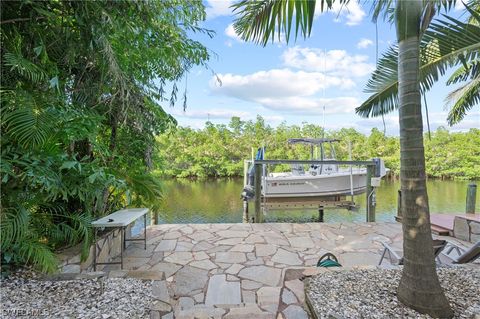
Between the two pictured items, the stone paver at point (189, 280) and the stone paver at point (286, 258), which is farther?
the stone paver at point (286, 258)

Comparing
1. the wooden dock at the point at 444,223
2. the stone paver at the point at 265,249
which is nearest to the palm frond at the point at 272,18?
the stone paver at the point at 265,249

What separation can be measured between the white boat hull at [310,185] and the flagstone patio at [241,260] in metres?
3.05

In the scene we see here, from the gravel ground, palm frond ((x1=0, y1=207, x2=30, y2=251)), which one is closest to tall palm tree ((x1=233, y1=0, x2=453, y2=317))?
the gravel ground

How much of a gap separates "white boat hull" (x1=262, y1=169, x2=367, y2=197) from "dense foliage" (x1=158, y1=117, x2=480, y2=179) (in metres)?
8.89

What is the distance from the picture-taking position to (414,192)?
1766 millimetres

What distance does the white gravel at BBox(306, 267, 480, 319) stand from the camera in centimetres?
172

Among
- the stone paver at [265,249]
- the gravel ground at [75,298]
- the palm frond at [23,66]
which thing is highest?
the palm frond at [23,66]

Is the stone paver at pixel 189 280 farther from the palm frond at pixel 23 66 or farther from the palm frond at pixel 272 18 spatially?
the palm frond at pixel 272 18

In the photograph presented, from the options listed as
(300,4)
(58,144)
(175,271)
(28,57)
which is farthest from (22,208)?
(300,4)

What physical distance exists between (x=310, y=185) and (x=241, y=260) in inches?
202

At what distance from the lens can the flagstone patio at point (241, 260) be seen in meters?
2.11

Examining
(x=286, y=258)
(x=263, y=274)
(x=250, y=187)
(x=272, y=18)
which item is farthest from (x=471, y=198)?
(x=272, y=18)

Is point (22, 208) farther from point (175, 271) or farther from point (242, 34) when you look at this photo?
point (242, 34)

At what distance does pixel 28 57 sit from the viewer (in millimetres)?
2170
